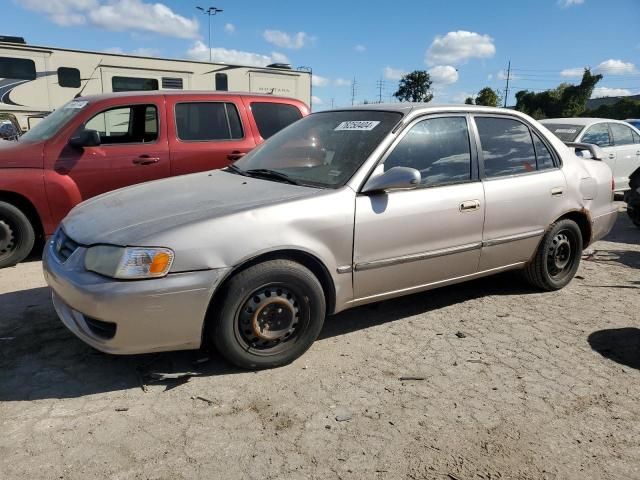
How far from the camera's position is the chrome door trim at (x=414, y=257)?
10.6 feet

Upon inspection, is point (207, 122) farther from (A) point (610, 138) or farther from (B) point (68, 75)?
(B) point (68, 75)

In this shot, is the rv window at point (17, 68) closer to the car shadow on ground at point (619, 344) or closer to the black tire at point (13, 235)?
the black tire at point (13, 235)

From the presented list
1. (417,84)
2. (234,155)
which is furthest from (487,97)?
(234,155)

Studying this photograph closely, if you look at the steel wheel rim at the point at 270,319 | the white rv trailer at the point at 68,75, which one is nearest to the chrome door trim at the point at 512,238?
the steel wheel rim at the point at 270,319

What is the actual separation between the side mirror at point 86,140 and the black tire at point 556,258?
14.2 ft

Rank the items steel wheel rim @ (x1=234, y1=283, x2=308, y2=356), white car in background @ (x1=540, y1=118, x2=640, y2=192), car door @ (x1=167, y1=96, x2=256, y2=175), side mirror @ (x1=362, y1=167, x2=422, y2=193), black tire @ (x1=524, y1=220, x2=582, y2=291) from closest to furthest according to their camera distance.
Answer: steel wheel rim @ (x1=234, y1=283, x2=308, y2=356) → side mirror @ (x1=362, y1=167, x2=422, y2=193) → black tire @ (x1=524, y1=220, x2=582, y2=291) → car door @ (x1=167, y1=96, x2=256, y2=175) → white car in background @ (x1=540, y1=118, x2=640, y2=192)

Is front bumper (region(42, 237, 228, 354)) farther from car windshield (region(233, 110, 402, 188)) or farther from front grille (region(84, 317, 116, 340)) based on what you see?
car windshield (region(233, 110, 402, 188))

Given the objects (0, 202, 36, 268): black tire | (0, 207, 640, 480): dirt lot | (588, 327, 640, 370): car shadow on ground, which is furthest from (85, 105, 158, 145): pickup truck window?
(588, 327, 640, 370): car shadow on ground

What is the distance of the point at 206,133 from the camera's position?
5770 mm

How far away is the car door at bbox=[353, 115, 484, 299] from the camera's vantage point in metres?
3.22

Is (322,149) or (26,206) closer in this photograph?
(322,149)

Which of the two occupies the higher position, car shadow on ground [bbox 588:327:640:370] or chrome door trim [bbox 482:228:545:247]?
chrome door trim [bbox 482:228:545:247]

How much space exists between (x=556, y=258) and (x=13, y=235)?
16.9ft

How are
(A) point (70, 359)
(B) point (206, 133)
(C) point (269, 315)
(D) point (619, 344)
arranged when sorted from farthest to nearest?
(B) point (206, 133)
(D) point (619, 344)
(A) point (70, 359)
(C) point (269, 315)
